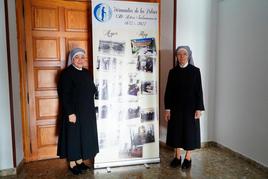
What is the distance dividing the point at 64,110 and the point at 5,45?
39.2 inches

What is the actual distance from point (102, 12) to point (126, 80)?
2.89ft

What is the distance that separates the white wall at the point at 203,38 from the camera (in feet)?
10.7

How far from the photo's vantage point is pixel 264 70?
268cm

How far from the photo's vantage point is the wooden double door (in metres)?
2.99

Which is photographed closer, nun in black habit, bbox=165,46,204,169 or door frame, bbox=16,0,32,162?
nun in black habit, bbox=165,46,204,169

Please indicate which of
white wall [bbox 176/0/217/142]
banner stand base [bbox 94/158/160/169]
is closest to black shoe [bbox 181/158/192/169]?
banner stand base [bbox 94/158/160/169]

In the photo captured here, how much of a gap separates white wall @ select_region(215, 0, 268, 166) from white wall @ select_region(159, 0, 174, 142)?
2.50ft

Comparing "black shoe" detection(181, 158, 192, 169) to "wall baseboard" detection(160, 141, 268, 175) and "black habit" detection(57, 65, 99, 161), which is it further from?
"black habit" detection(57, 65, 99, 161)

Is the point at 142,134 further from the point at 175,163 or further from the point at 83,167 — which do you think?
the point at 83,167

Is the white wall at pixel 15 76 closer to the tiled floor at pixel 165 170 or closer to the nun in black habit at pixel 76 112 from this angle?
the tiled floor at pixel 165 170

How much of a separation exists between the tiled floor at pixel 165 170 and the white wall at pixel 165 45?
752 mm

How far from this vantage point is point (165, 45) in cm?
345

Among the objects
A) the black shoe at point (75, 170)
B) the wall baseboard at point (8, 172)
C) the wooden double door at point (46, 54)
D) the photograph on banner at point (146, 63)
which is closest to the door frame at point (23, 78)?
the wooden double door at point (46, 54)

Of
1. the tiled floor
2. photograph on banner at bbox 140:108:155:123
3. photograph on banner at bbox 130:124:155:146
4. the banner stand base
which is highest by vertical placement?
photograph on banner at bbox 140:108:155:123
